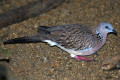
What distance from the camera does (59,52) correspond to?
620cm

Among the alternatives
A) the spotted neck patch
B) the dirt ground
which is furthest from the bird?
the dirt ground

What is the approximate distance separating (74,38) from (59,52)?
2.99ft

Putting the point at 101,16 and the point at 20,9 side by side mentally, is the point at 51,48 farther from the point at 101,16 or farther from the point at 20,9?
the point at 101,16

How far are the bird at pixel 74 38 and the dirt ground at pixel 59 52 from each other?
431 millimetres

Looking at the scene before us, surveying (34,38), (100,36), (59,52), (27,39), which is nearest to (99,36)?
(100,36)

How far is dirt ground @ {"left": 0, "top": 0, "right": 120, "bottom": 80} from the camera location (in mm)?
5504

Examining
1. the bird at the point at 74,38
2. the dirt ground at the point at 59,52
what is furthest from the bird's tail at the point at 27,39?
the dirt ground at the point at 59,52

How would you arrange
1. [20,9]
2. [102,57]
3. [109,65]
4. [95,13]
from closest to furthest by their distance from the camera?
[109,65], [102,57], [20,9], [95,13]

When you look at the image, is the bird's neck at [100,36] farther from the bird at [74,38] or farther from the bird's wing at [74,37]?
the bird's wing at [74,37]

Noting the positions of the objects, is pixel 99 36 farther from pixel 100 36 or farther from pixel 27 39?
pixel 27 39

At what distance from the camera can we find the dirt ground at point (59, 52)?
217 inches

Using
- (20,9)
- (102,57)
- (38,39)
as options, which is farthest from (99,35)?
(20,9)

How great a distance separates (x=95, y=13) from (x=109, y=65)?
258 cm

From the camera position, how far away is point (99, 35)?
5.70m
